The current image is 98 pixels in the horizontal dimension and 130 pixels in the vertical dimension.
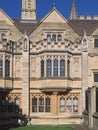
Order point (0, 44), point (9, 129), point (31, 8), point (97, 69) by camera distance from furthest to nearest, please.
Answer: point (31, 8)
point (97, 69)
point (0, 44)
point (9, 129)

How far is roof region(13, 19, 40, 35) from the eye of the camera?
41.3m

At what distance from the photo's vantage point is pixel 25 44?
3872 cm

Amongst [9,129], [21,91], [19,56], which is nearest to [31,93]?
[21,91]

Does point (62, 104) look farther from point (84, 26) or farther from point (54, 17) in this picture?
point (84, 26)

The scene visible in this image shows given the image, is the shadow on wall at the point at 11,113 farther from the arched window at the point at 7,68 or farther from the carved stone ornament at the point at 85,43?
the carved stone ornament at the point at 85,43

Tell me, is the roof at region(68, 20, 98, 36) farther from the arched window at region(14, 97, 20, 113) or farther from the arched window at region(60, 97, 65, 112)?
the arched window at region(14, 97, 20, 113)

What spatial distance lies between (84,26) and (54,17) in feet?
13.5

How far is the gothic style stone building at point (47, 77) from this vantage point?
1487 inches

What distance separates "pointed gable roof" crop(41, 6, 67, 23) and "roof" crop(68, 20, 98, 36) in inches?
53.2

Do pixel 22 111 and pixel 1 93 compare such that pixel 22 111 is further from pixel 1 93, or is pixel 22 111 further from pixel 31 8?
pixel 31 8

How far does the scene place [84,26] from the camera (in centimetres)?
4341

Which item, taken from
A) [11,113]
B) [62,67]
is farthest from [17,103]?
[62,67]

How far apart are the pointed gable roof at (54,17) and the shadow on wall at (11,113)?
29.6ft

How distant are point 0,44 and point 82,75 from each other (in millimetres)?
8650
